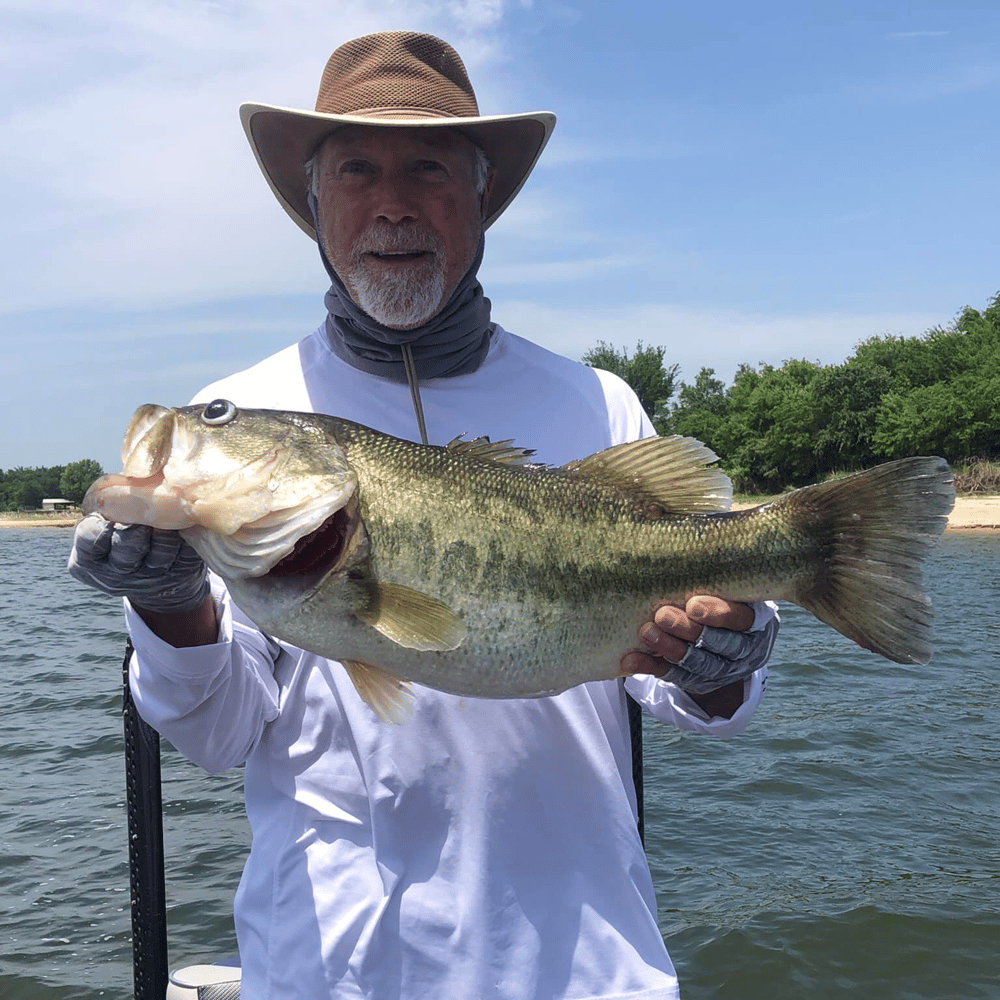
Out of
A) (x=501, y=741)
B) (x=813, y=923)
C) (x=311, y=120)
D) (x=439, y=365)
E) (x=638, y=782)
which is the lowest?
(x=813, y=923)

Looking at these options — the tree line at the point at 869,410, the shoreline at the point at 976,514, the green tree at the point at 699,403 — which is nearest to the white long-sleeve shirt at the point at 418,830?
the shoreline at the point at 976,514

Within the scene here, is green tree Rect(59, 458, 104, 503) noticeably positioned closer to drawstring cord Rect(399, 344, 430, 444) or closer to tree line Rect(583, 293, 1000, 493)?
tree line Rect(583, 293, 1000, 493)

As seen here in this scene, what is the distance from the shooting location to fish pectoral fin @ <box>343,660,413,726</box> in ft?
7.36

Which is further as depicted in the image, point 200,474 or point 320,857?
point 320,857

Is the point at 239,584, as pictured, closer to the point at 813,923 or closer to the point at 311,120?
the point at 311,120

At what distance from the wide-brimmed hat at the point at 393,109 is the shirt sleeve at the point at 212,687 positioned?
4.57 feet

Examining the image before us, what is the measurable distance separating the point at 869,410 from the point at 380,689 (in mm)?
63013

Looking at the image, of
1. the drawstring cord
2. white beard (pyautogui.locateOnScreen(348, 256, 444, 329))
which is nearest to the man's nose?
white beard (pyautogui.locateOnScreen(348, 256, 444, 329))

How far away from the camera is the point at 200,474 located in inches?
85.4

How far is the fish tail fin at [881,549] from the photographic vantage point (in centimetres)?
233

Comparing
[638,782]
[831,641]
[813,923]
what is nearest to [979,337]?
[831,641]

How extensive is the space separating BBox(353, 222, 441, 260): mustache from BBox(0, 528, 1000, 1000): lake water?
19.9ft

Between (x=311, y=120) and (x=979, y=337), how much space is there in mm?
63589

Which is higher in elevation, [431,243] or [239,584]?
[431,243]
